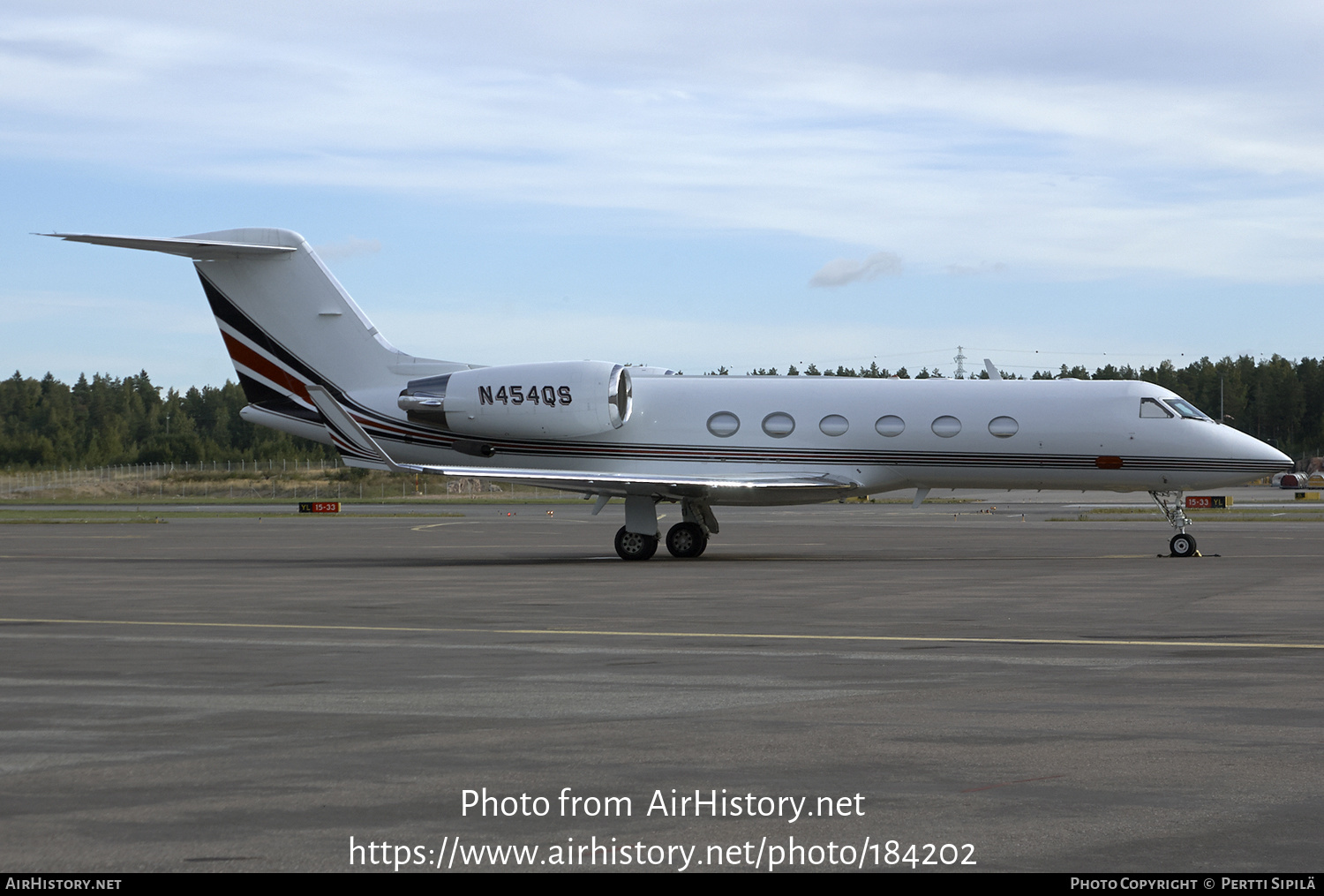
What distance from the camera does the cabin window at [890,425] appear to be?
2542 cm

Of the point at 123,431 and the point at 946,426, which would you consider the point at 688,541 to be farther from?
the point at 123,431

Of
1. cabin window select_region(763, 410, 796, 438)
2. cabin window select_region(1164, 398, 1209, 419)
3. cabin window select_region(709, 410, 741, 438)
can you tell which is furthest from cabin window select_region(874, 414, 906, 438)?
cabin window select_region(1164, 398, 1209, 419)

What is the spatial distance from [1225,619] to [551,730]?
9067 millimetres

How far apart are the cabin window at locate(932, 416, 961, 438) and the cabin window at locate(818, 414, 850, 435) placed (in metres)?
1.65

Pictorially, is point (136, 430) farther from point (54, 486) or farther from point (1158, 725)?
point (1158, 725)

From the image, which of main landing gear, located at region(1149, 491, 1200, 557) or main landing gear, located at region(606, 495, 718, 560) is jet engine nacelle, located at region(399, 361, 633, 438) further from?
main landing gear, located at region(1149, 491, 1200, 557)

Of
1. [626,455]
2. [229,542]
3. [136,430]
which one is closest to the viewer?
[626,455]

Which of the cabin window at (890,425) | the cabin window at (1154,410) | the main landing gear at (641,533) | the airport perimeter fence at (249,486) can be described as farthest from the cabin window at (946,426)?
the airport perimeter fence at (249,486)

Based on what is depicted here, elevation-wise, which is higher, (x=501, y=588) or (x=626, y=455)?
(x=626, y=455)

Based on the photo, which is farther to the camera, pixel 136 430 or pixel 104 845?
pixel 136 430

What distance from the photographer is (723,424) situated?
85.5ft

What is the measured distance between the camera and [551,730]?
26.7ft

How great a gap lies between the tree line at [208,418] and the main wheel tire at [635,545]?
100375 millimetres

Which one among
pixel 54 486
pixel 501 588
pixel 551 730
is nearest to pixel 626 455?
pixel 501 588
